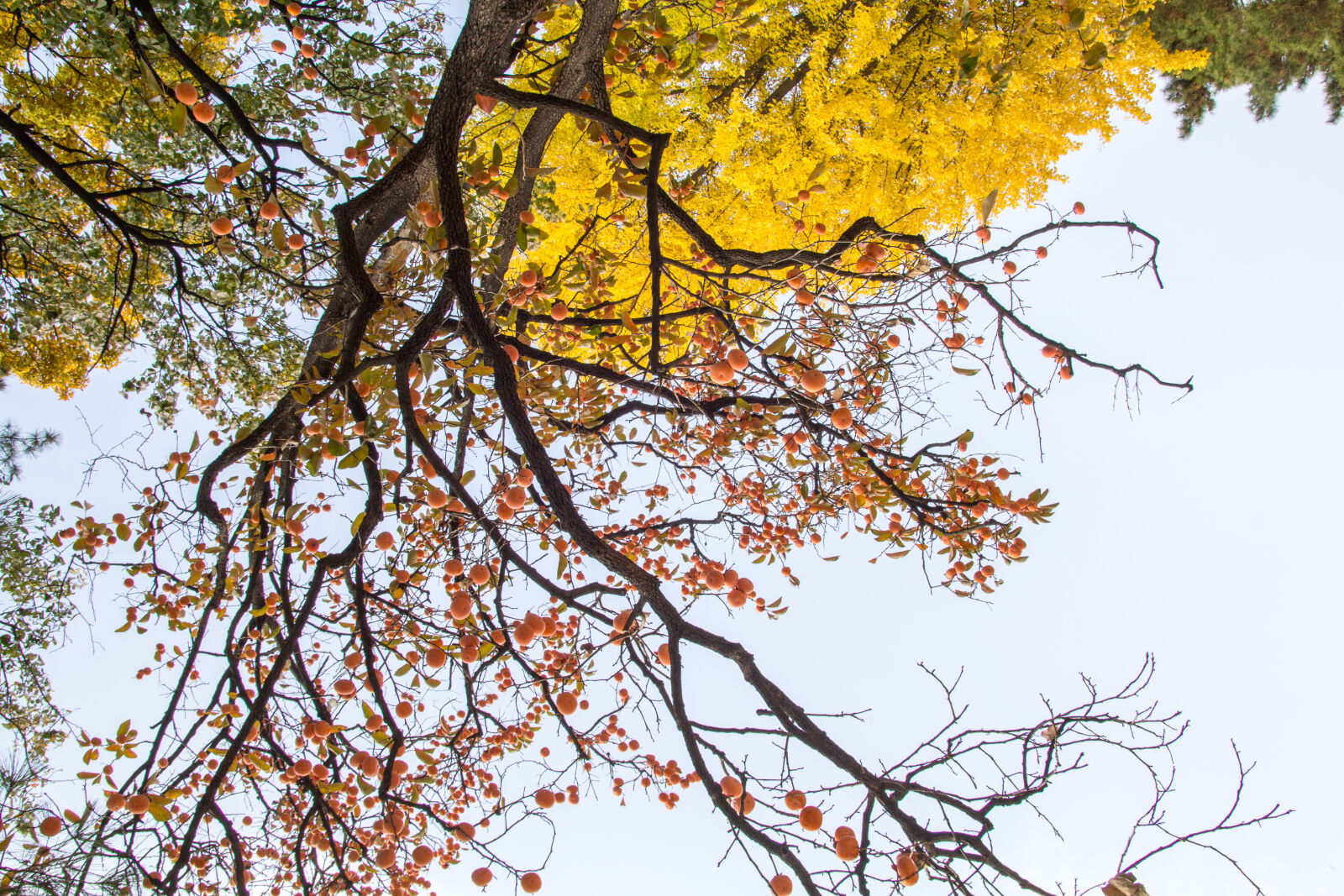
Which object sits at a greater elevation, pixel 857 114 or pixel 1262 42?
pixel 1262 42

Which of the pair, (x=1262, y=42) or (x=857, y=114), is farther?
(x=1262, y=42)

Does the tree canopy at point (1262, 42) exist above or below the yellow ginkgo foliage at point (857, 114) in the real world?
above

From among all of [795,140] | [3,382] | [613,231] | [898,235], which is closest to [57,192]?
[3,382]

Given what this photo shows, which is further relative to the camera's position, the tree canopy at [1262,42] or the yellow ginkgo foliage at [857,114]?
the tree canopy at [1262,42]

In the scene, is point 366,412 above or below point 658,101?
below

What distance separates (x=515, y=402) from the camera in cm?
255

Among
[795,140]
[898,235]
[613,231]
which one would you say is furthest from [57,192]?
[795,140]

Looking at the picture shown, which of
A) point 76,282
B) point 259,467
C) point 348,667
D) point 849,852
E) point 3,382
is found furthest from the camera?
point 3,382

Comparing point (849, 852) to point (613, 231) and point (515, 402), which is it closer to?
point (515, 402)

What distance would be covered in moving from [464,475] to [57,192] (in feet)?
19.3

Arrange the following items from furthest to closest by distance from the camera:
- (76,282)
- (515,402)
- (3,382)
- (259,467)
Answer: (3,382) < (76,282) < (259,467) < (515,402)

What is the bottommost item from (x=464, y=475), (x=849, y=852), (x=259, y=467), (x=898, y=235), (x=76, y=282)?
(x=849, y=852)

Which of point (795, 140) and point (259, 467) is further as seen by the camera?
point (795, 140)

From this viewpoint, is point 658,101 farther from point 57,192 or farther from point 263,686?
point 263,686
